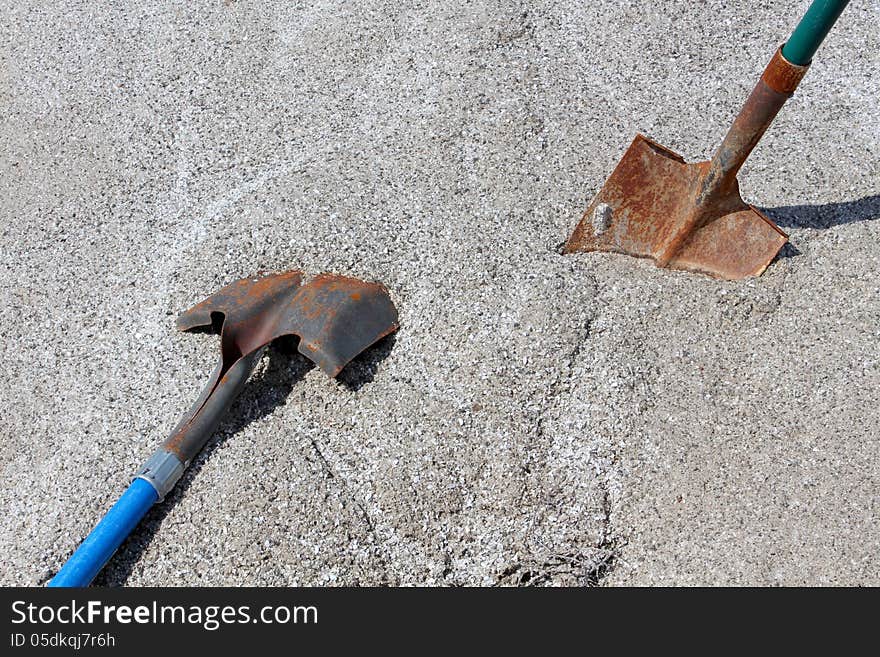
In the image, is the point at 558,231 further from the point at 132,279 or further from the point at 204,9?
the point at 204,9

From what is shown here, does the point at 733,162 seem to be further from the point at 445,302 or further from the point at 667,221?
the point at 445,302

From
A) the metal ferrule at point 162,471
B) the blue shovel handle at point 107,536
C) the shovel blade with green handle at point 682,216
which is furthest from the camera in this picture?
the shovel blade with green handle at point 682,216

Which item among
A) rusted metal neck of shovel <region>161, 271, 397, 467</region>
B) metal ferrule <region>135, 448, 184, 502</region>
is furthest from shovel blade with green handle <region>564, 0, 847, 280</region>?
metal ferrule <region>135, 448, 184, 502</region>

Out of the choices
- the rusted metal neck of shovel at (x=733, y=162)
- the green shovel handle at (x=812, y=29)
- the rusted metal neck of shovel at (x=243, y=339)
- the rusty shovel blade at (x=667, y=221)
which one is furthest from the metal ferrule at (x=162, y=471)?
the green shovel handle at (x=812, y=29)

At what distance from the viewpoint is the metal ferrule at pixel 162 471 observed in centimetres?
177

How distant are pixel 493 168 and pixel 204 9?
1.42 m

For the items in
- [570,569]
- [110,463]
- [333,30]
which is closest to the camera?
[570,569]

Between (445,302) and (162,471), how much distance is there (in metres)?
0.79

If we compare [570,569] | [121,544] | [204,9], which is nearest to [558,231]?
[570,569]

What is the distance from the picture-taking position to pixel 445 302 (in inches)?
82.2

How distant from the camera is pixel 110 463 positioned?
1876mm

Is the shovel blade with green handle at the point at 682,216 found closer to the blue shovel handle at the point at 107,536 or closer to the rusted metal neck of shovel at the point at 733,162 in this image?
the rusted metal neck of shovel at the point at 733,162

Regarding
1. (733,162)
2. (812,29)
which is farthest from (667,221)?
(812,29)

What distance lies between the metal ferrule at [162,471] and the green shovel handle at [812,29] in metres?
1.69
